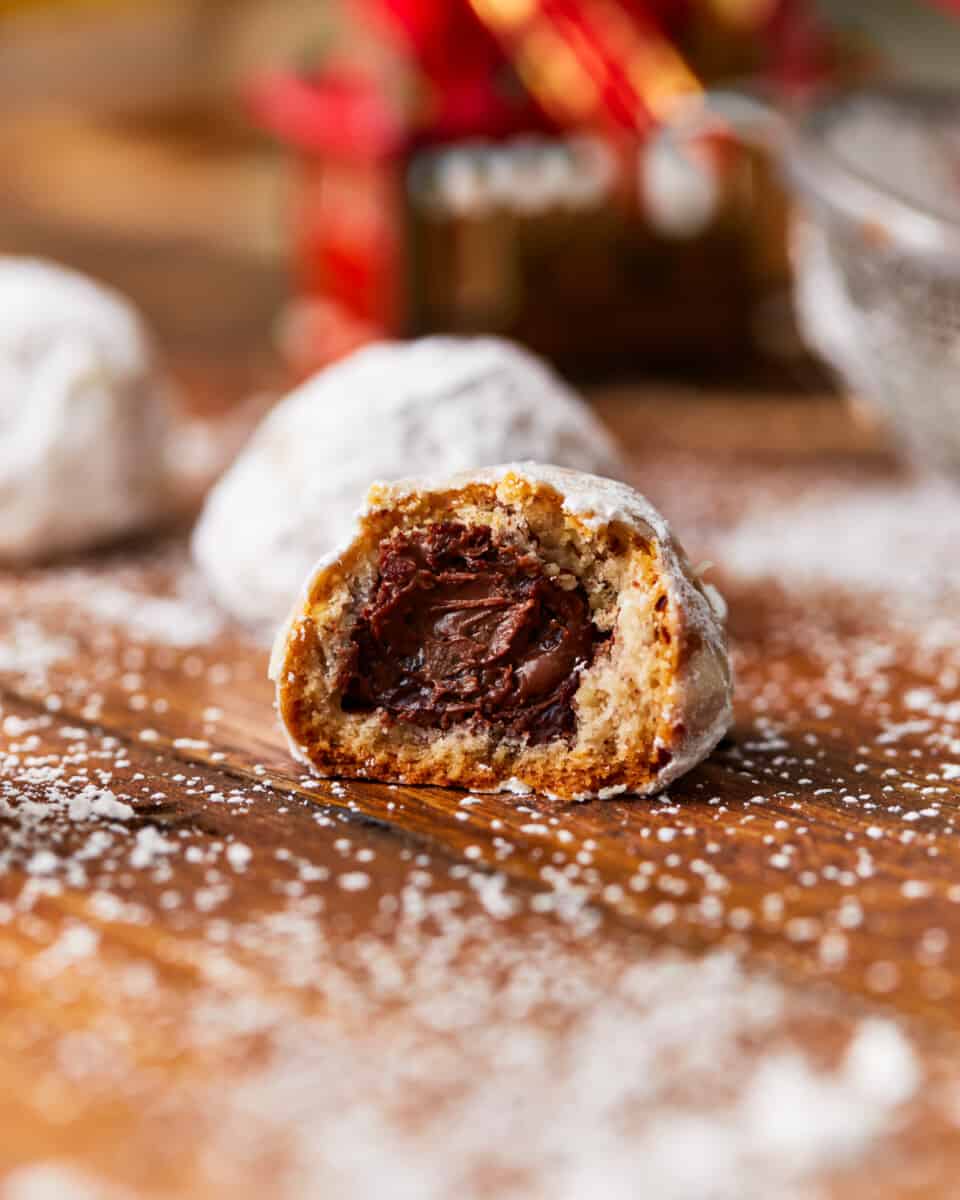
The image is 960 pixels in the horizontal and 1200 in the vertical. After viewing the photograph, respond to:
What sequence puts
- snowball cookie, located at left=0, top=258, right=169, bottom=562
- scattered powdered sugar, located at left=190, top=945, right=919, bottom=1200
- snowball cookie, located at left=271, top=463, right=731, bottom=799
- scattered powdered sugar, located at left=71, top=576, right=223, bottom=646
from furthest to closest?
snowball cookie, located at left=0, top=258, right=169, bottom=562
scattered powdered sugar, located at left=71, top=576, right=223, bottom=646
snowball cookie, located at left=271, top=463, right=731, bottom=799
scattered powdered sugar, located at left=190, top=945, right=919, bottom=1200

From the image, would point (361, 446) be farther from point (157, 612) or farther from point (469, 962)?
point (469, 962)

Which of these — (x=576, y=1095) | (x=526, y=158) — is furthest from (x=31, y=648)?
(x=526, y=158)

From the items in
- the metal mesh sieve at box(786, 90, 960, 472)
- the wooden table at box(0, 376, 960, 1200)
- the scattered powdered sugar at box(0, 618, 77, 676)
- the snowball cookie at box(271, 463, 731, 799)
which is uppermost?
the metal mesh sieve at box(786, 90, 960, 472)

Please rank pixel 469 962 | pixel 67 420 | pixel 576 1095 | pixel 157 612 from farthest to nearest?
pixel 67 420 → pixel 157 612 → pixel 469 962 → pixel 576 1095

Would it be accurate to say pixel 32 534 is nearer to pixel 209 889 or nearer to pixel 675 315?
pixel 209 889

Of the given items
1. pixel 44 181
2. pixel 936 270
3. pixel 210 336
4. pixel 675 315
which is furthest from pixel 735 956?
pixel 44 181

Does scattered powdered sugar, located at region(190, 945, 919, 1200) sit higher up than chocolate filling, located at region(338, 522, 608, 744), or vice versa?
chocolate filling, located at region(338, 522, 608, 744)

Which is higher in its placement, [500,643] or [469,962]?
[500,643]

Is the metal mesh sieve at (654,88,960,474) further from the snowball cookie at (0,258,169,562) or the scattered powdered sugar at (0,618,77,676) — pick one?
the scattered powdered sugar at (0,618,77,676)

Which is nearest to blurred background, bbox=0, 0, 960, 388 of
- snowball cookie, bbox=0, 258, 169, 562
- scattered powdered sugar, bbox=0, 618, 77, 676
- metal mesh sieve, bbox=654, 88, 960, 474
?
metal mesh sieve, bbox=654, 88, 960, 474
